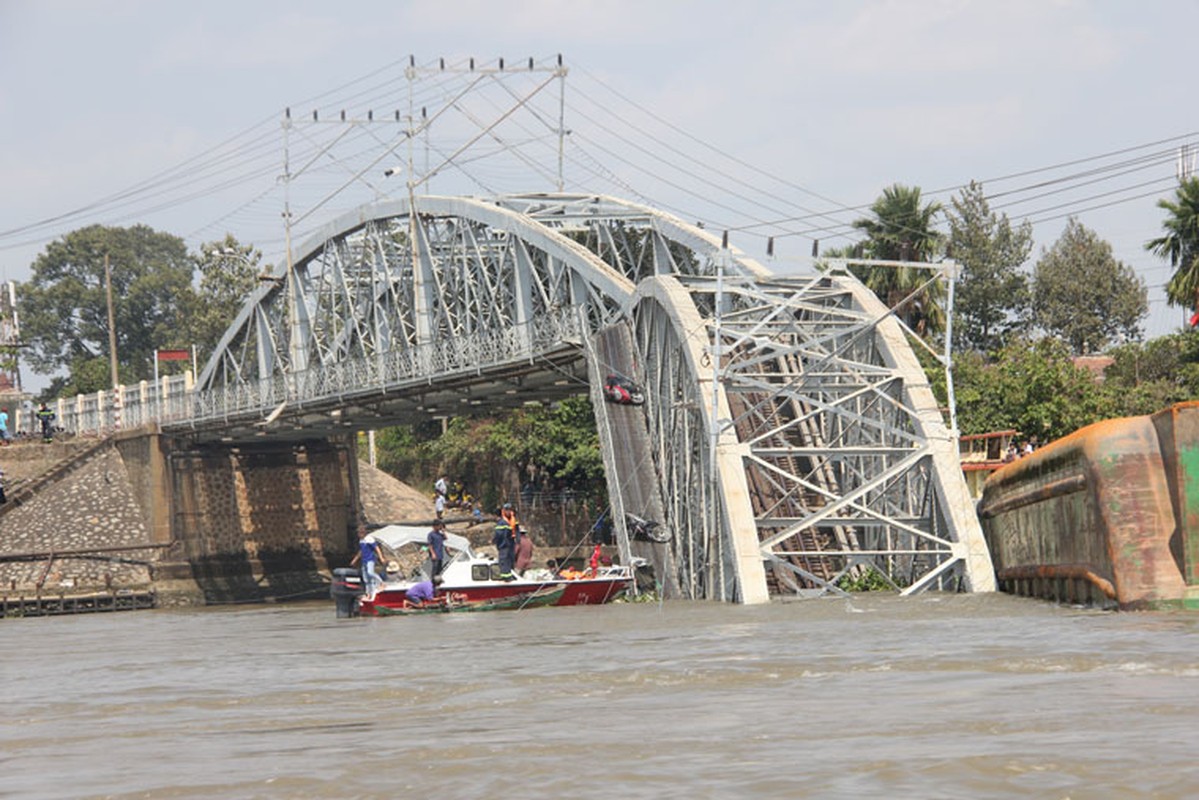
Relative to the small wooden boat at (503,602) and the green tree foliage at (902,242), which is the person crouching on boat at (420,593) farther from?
the green tree foliage at (902,242)

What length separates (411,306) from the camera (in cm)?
6862

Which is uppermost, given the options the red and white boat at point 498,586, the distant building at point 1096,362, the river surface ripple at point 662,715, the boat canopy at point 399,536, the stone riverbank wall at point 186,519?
the distant building at point 1096,362

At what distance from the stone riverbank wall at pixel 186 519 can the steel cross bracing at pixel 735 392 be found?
1225 cm

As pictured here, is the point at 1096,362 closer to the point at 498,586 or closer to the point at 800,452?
the point at 498,586

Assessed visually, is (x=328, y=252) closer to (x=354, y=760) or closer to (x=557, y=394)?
(x=557, y=394)

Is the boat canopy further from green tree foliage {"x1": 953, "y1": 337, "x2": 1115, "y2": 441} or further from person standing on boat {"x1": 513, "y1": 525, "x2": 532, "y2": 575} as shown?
green tree foliage {"x1": 953, "y1": 337, "x2": 1115, "y2": 441}

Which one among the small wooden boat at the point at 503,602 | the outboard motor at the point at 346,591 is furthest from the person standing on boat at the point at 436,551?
the outboard motor at the point at 346,591

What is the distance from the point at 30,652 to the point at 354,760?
22301 mm

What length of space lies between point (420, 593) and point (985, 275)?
57.3 metres

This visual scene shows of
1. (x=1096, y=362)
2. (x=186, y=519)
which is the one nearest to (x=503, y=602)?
(x=186, y=519)

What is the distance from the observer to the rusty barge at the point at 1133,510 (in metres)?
22.4

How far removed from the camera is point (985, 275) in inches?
3489

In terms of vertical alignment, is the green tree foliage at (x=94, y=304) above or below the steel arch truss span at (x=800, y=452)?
above

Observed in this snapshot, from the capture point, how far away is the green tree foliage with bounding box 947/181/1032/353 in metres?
88.2
